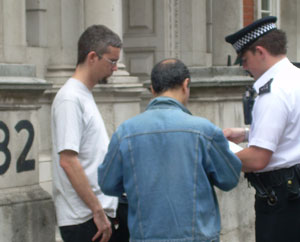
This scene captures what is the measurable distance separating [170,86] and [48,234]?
2.09m

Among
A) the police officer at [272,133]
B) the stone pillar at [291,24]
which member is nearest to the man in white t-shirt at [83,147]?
the police officer at [272,133]

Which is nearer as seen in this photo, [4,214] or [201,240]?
[201,240]

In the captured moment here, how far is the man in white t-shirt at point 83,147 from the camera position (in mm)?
4102

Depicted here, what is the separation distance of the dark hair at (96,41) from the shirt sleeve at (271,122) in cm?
93

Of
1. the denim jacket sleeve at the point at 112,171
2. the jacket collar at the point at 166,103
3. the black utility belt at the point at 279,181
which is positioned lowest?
the black utility belt at the point at 279,181

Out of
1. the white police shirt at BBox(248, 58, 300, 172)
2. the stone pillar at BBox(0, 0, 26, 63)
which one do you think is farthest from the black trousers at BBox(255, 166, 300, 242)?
the stone pillar at BBox(0, 0, 26, 63)

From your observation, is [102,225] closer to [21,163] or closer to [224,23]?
[21,163]

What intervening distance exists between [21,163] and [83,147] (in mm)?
1126

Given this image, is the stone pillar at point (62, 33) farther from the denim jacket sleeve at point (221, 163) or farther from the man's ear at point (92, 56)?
the denim jacket sleeve at point (221, 163)

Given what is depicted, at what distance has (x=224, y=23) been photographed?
8.98 m

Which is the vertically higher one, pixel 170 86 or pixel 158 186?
pixel 170 86

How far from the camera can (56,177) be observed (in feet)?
14.1

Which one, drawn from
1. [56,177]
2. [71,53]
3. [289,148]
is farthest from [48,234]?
[71,53]

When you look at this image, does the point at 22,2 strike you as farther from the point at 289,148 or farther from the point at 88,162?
the point at 289,148
